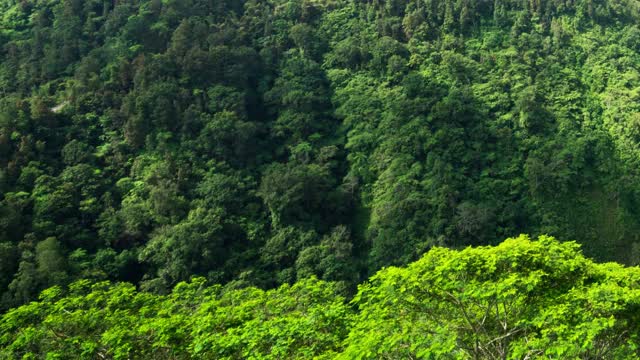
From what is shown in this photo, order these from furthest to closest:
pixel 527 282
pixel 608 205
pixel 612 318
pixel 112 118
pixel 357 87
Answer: pixel 357 87 < pixel 112 118 < pixel 608 205 < pixel 527 282 < pixel 612 318

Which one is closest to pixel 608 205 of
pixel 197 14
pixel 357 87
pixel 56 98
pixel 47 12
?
pixel 357 87

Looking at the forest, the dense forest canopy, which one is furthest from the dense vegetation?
the dense forest canopy

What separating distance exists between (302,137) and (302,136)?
0.10 m

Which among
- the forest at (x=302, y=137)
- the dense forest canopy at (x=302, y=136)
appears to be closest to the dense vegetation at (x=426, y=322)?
the forest at (x=302, y=137)

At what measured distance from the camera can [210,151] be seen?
4328 centimetres

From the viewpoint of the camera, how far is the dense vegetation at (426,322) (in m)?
9.08

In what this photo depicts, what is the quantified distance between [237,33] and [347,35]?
973 cm

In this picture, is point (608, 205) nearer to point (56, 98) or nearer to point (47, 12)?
point (56, 98)

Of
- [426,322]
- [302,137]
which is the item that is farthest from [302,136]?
[426,322]

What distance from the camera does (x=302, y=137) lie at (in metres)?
45.5

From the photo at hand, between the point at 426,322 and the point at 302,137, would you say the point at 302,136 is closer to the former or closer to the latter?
the point at 302,137

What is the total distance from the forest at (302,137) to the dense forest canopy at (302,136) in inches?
5.8

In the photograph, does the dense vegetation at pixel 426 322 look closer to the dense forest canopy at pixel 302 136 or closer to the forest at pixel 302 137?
the forest at pixel 302 137

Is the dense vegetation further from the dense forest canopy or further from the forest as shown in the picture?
the dense forest canopy
